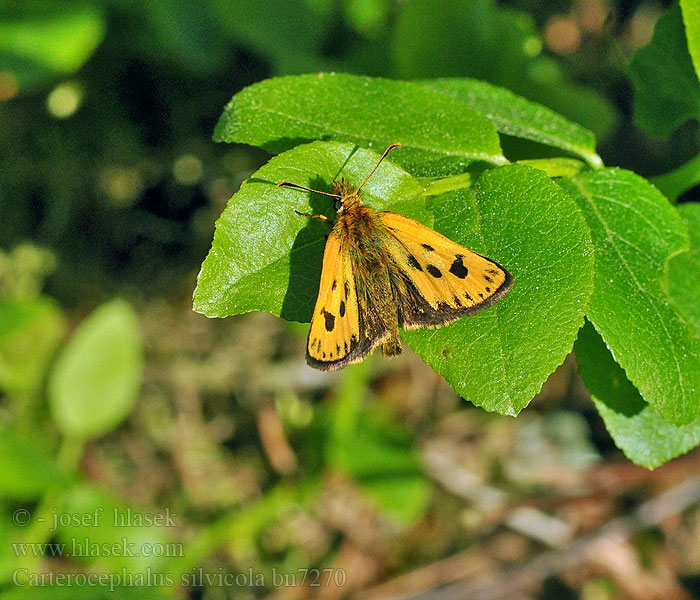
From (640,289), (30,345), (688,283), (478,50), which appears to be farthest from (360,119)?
(30,345)

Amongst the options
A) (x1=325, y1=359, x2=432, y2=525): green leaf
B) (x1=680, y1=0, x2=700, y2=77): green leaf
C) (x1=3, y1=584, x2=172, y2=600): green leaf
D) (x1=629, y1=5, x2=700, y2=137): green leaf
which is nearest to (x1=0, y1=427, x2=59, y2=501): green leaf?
(x1=3, y1=584, x2=172, y2=600): green leaf

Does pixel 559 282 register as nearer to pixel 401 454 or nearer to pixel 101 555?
pixel 401 454

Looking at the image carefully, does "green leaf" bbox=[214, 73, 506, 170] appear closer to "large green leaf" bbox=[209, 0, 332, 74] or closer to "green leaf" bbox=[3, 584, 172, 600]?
"large green leaf" bbox=[209, 0, 332, 74]

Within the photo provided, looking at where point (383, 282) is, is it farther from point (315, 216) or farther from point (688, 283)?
point (688, 283)

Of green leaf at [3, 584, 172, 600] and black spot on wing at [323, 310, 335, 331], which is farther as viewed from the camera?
green leaf at [3, 584, 172, 600]

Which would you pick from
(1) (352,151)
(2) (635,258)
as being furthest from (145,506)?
(2) (635,258)

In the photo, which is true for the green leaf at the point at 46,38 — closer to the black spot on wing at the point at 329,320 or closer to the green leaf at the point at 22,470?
the green leaf at the point at 22,470
